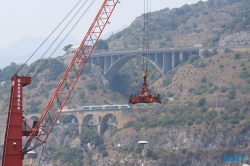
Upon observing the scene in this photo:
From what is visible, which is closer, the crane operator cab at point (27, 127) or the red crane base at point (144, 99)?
the red crane base at point (144, 99)

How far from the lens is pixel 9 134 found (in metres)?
102

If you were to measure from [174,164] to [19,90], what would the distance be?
9280 cm

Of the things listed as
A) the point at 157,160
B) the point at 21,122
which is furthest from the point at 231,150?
the point at 21,122

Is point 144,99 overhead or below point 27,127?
overhead

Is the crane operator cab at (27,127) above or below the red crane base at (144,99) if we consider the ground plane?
below

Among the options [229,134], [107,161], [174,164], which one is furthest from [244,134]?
[107,161]

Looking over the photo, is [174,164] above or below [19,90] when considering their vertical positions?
below

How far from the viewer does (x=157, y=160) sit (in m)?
194

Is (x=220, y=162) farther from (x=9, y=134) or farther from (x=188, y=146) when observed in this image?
(x=9, y=134)

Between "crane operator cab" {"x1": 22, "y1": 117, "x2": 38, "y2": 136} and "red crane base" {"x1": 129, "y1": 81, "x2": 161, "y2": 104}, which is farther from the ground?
"red crane base" {"x1": 129, "y1": 81, "x2": 161, "y2": 104}

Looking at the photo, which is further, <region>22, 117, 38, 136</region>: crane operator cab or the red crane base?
<region>22, 117, 38, 136</region>: crane operator cab

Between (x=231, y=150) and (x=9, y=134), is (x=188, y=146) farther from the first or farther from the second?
(x=9, y=134)

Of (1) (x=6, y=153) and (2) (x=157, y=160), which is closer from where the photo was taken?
(1) (x=6, y=153)

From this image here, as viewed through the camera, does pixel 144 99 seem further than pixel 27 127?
No
